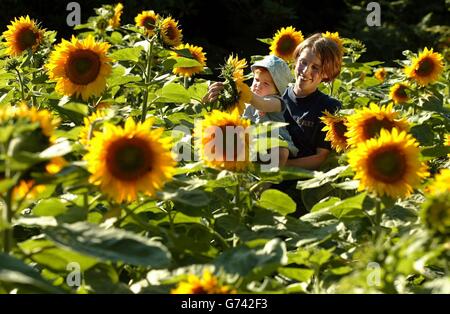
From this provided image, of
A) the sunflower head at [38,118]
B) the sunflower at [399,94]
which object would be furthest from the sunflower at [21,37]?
the sunflower head at [38,118]

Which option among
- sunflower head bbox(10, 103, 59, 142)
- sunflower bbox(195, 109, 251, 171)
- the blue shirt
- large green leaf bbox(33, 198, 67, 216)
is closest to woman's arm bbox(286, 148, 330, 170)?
the blue shirt

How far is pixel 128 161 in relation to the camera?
6.01 ft

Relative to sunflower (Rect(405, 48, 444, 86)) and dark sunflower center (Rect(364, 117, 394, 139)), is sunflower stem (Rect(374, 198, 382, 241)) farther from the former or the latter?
sunflower (Rect(405, 48, 444, 86))

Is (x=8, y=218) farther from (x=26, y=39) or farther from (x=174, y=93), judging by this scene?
(x=26, y=39)

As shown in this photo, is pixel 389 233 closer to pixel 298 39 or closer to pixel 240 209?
pixel 240 209

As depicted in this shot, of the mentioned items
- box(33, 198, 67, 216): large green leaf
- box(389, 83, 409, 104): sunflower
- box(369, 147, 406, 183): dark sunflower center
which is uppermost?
box(389, 83, 409, 104): sunflower

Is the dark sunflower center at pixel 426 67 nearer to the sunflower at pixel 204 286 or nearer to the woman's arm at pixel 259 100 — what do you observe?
the woman's arm at pixel 259 100

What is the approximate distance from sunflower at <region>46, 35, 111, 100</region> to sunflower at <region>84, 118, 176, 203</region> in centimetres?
90

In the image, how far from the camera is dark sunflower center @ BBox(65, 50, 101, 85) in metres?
2.72

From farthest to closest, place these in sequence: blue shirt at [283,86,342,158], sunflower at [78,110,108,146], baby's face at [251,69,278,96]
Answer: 1. baby's face at [251,69,278,96]
2. blue shirt at [283,86,342,158]
3. sunflower at [78,110,108,146]

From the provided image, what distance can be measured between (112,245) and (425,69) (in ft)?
9.32

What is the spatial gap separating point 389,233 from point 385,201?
0.47 feet

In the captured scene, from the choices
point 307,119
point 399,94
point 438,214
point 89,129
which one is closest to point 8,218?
point 89,129

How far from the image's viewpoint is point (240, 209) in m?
2.30
